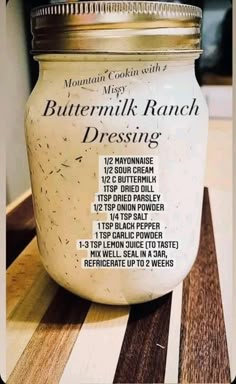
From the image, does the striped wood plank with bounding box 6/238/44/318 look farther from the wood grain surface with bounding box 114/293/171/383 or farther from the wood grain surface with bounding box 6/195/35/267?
the wood grain surface with bounding box 114/293/171/383

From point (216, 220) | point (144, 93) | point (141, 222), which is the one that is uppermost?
point (144, 93)

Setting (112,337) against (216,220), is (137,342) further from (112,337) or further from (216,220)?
(216,220)

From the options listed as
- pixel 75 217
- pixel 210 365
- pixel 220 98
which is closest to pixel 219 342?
pixel 210 365

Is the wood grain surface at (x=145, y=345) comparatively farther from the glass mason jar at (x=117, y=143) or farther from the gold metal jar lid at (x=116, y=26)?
the gold metal jar lid at (x=116, y=26)

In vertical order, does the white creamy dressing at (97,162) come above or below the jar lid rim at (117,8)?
below

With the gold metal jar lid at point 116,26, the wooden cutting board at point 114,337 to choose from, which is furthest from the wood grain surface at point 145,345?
the gold metal jar lid at point 116,26

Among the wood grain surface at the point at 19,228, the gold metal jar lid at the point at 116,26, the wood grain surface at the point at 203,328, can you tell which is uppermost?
the gold metal jar lid at the point at 116,26

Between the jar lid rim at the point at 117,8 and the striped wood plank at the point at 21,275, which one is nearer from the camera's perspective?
the jar lid rim at the point at 117,8

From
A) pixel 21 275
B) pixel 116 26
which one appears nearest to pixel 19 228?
pixel 21 275
